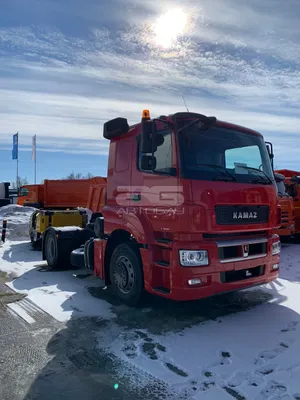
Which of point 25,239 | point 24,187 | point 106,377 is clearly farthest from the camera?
point 24,187

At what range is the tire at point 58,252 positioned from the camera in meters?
7.90

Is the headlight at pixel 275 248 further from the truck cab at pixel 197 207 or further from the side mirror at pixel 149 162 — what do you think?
the side mirror at pixel 149 162

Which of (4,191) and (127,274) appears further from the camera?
(4,191)

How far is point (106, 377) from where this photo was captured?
3363mm

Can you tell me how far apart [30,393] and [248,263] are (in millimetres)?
3108

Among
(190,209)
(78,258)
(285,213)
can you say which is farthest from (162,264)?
(285,213)

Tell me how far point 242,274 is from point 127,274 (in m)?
1.70

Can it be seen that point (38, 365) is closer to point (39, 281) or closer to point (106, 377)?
point (106, 377)

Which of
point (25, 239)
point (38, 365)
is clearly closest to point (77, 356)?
point (38, 365)

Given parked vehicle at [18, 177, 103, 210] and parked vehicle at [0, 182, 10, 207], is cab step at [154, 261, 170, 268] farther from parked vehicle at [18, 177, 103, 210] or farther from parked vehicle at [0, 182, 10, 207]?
parked vehicle at [0, 182, 10, 207]

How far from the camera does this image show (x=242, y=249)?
4.82m

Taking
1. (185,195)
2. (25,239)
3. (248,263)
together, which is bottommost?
(25,239)

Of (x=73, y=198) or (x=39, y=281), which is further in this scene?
(x=73, y=198)

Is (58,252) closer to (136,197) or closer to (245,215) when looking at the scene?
(136,197)
